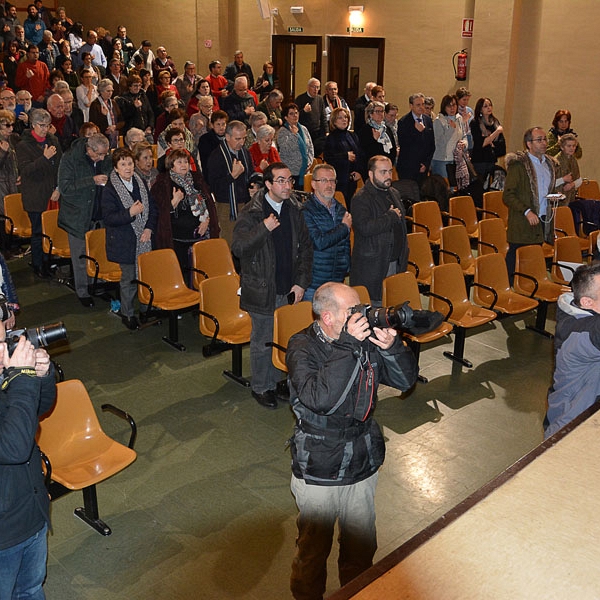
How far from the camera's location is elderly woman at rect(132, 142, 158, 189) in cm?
648

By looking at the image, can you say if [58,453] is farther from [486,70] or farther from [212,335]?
[486,70]

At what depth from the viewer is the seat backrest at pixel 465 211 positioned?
8.78m

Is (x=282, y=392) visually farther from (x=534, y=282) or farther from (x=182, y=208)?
(x=534, y=282)

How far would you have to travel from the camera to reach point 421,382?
5.80 meters

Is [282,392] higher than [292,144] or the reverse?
the reverse

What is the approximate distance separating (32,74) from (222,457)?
987 cm

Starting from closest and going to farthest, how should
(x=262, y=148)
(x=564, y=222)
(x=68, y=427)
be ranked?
(x=68, y=427), (x=262, y=148), (x=564, y=222)

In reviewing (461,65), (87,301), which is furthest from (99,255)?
(461,65)

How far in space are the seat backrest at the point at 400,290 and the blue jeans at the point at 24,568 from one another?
10.9ft

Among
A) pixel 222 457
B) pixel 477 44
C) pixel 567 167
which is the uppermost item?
pixel 477 44

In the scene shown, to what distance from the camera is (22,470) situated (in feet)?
9.10

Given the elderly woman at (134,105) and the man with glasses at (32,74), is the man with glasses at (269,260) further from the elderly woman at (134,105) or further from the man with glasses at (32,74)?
the man with glasses at (32,74)

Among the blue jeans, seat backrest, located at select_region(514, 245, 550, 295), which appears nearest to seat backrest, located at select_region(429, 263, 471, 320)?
seat backrest, located at select_region(514, 245, 550, 295)

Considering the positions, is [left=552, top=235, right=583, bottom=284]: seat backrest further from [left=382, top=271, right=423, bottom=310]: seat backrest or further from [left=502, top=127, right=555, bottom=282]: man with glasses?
[left=382, top=271, right=423, bottom=310]: seat backrest
